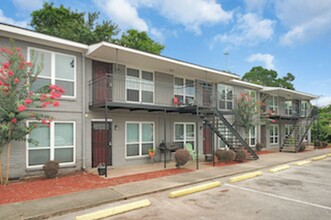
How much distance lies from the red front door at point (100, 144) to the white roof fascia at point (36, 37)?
3.66m

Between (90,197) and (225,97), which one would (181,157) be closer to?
(90,197)

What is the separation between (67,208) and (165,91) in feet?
29.3

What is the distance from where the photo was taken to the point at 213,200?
6.35m

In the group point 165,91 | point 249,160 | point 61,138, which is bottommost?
point 249,160

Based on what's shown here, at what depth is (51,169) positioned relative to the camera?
28.3 ft

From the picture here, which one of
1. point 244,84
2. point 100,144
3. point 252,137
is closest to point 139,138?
point 100,144

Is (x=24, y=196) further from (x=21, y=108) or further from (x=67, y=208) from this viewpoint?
(x=21, y=108)

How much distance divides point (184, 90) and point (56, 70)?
7723mm

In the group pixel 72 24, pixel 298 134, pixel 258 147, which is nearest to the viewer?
pixel 258 147

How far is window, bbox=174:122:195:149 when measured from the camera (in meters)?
14.0

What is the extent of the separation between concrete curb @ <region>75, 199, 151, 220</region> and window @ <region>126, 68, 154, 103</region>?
6.65 metres

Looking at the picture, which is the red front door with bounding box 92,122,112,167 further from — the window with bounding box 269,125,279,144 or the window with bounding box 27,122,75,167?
the window with bounding box 269,125,279,144

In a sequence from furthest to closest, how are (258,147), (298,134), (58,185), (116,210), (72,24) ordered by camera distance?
(72,24), (298,134), (258,147), (58,185), (116,210)

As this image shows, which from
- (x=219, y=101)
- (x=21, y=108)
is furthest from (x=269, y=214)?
(x=219, y=101)
